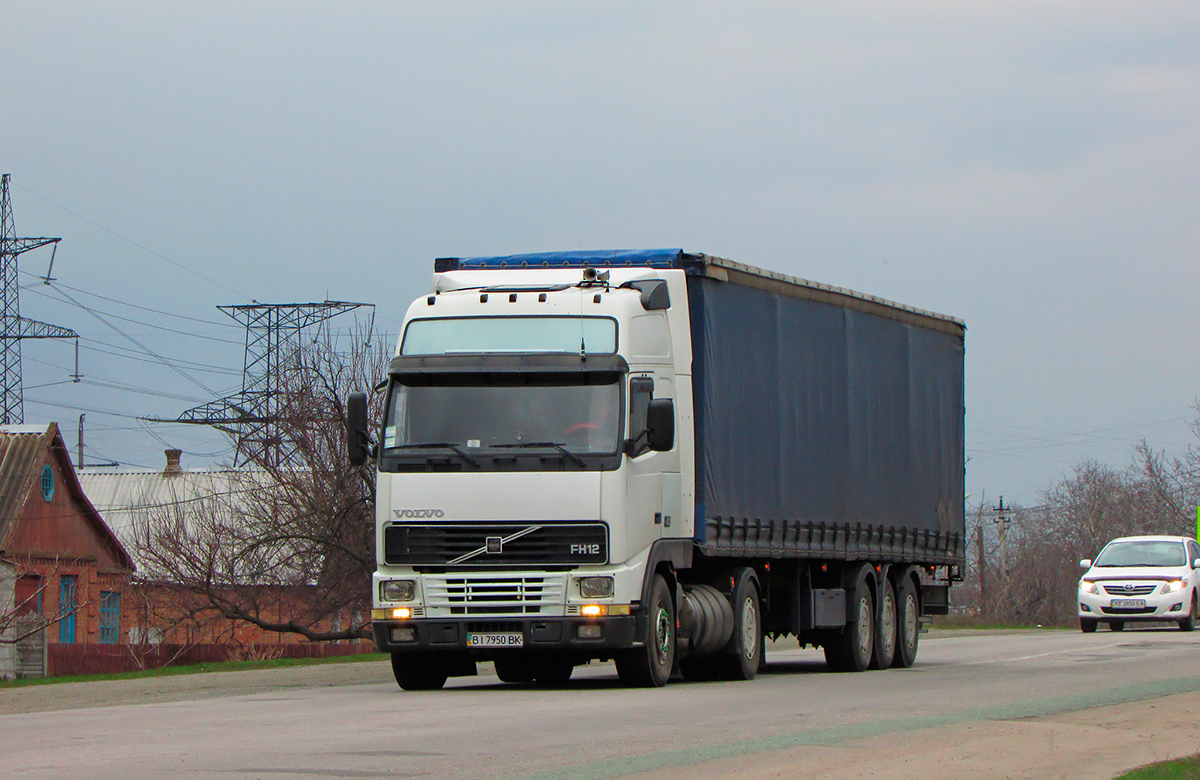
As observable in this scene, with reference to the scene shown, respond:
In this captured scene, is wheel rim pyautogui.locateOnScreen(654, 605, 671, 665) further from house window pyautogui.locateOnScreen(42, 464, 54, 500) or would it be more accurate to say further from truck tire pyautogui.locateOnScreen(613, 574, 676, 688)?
house window pyautogui.locateOnScreen(42, 464, 54, 500)

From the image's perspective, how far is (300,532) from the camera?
3981 cm

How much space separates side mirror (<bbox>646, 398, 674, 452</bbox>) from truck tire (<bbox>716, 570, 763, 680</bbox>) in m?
2.95

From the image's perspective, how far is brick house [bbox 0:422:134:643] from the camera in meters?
47.1

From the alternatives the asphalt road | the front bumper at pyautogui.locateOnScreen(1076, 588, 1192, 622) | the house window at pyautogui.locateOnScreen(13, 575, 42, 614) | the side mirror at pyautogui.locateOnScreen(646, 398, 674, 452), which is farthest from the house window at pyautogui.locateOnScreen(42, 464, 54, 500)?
the side mirror at pyautogui.locateOnScreen(646, 398, 674, 452)

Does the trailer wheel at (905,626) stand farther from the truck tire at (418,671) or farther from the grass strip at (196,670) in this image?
the grass strip at (196,670)

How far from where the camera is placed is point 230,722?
520 inches

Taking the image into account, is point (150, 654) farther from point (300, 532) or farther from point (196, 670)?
point (196, 670)

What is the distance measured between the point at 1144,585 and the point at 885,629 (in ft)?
37.4

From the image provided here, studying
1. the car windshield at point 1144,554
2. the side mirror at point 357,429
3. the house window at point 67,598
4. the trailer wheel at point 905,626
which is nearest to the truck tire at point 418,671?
the side mirror at point 357,429

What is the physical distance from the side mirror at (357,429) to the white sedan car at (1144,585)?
62.5 feet

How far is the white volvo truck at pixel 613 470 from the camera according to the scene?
15.6 meters

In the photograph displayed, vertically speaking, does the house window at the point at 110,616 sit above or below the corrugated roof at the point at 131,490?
below

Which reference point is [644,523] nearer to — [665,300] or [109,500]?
[665,300]

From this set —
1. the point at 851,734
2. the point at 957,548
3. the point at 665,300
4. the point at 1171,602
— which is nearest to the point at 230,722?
the point at 851,734
